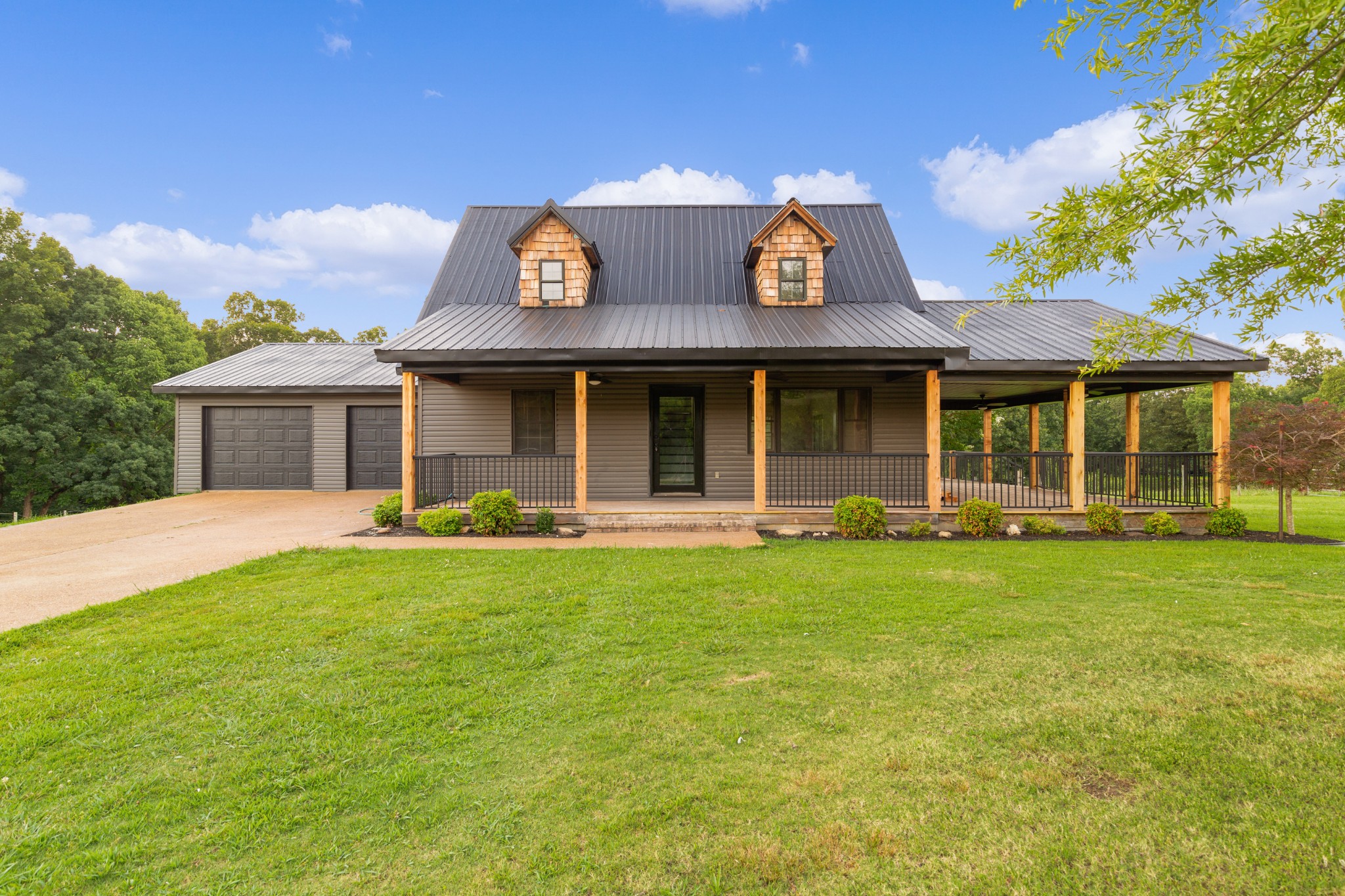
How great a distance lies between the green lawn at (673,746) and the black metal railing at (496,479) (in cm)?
564

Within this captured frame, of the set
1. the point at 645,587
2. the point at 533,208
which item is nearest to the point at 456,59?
the point at 533,208

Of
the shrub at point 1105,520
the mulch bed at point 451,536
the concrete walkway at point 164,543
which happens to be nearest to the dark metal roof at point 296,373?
the concrete walkway at point 164,543

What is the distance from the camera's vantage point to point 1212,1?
2516 mm

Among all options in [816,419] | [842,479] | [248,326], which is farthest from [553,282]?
[248,326]

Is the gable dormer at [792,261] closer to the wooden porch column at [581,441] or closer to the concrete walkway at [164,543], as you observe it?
the wooden porch column at [581,441]

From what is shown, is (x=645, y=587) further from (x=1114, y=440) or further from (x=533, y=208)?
(x=1114, y=440)

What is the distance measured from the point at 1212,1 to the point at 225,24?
77.2ft

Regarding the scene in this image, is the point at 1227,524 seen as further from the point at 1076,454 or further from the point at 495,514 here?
the point at 495,514

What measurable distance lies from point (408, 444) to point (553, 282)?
456 cm

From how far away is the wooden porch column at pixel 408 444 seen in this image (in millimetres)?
9617

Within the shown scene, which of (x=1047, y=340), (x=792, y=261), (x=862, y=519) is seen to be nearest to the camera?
(x=862, y=519)

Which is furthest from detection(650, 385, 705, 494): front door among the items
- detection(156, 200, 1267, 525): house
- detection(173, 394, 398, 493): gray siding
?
detection(173, 394, 398, 493): gray siding

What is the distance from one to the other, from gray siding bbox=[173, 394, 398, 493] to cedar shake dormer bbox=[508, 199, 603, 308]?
598 cm

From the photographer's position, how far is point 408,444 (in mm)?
9648
